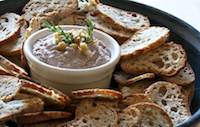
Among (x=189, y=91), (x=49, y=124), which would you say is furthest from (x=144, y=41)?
(x=49, y=124)

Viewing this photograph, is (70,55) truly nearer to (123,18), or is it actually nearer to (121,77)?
(121,77)

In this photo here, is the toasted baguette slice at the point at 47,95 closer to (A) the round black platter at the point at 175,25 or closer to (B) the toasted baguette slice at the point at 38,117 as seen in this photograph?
(B) the toasted baguette slice at the point at 38,117

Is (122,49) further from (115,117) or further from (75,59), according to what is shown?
(115,117)

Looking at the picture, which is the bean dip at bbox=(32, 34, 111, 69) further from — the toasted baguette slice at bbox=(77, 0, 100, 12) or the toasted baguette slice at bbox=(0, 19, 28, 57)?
the toasted baguette slice at bbox=(77, 0, 100, 12)

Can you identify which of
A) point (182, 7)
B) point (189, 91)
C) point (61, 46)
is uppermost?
point (61, 46)

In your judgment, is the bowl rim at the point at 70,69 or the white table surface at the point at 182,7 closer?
the bowl rim at the point at 70,69

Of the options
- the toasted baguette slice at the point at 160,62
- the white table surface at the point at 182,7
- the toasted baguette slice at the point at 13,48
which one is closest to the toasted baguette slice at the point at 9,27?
the toasted baguette slice at the point at 13,48
